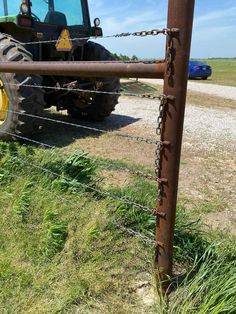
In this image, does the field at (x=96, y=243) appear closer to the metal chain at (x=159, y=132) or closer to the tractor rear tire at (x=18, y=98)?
the metal chain at (x=159, y=132)

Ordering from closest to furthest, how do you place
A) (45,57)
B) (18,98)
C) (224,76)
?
(18,98), (45,57), (224,76)

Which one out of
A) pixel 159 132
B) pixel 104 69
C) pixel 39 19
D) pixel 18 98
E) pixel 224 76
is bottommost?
pixel 224 76

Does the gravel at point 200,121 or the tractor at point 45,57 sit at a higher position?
the tractor at point 45,57

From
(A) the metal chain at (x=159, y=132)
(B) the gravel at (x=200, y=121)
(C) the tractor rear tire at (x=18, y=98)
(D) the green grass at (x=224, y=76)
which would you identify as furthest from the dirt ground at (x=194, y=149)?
(D) the green grass at (x=224, y=76)

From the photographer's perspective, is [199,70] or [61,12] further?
[199,70]

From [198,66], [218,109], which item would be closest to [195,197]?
[218,109]

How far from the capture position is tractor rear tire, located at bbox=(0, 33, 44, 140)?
4.88 meters

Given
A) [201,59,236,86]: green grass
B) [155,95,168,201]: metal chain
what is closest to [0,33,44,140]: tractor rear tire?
[155,95,168,201]: metal chain

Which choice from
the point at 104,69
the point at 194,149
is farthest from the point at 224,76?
the point at 104,69

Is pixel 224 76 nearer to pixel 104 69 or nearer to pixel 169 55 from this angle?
pixel 104 69

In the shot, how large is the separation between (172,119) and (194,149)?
3593 millimetres

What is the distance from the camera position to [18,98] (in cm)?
488

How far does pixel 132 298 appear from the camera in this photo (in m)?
2.05

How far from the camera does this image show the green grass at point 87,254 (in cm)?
196
